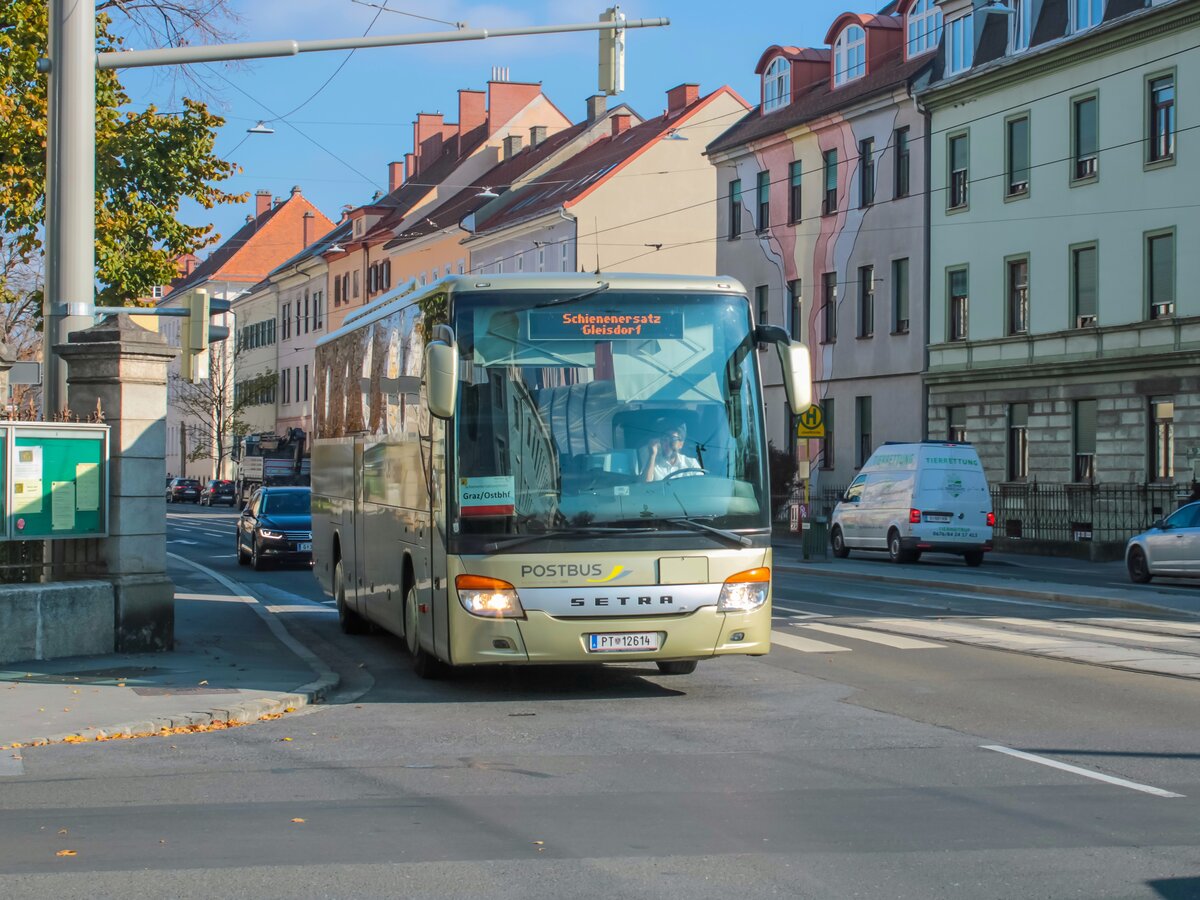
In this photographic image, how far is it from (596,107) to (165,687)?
2539 inches

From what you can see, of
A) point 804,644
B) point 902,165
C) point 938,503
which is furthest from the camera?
Answer: point 902,165

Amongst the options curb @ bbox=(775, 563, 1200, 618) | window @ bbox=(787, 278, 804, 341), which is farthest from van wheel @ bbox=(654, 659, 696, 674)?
window @ bbox=(787, 278, 804, 341)

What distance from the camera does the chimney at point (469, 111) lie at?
86125 millimetres

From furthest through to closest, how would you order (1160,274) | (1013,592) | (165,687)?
(1160,274) < (1013,592) < (165,687)

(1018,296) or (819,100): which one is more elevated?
(819,100)

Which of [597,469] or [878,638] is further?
[878,638]

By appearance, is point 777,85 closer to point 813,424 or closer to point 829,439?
point 829,439

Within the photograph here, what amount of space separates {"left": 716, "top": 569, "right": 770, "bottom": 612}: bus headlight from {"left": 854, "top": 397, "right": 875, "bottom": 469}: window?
37.9m

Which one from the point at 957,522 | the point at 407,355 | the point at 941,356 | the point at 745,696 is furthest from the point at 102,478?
the point at 941,356

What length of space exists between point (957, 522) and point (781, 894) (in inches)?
1093

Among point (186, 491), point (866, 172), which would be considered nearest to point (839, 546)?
point (866, 172)

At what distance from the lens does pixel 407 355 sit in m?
14.0

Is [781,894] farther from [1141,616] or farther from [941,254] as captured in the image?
[941,254]

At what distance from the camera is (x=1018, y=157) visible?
42.4 m
